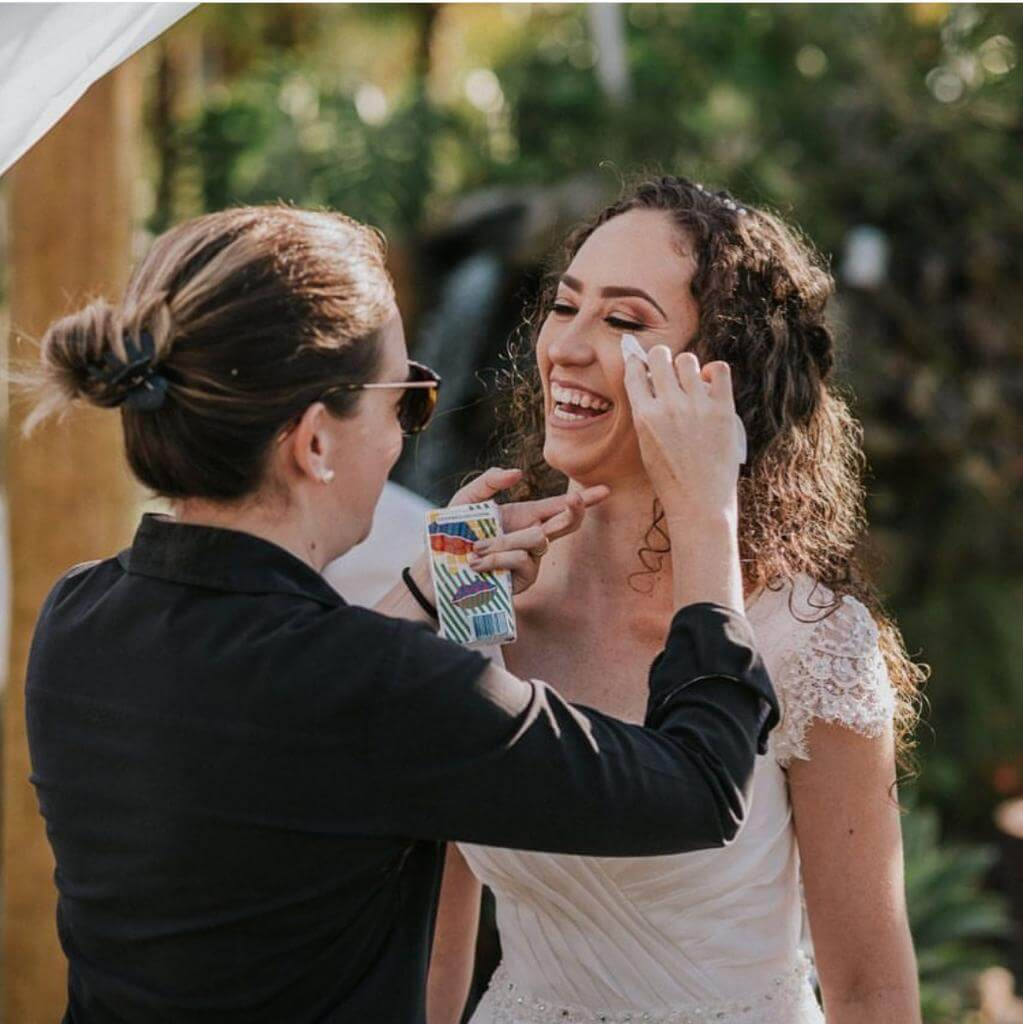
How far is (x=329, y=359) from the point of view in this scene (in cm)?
155

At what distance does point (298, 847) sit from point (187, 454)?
428 mm

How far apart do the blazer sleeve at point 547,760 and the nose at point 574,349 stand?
73cm

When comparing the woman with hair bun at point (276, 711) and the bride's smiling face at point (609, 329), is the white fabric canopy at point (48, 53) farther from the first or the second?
the bride's smiling face at point (609, 329)

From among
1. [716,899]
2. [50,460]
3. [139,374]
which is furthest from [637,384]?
[50,460]

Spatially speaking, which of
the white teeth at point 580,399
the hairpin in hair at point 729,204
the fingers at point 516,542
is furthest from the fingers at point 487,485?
the hairpin in hair at point 729,204

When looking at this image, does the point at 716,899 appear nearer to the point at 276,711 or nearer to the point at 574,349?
the point at 574,349

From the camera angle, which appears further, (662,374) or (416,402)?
(662,374)

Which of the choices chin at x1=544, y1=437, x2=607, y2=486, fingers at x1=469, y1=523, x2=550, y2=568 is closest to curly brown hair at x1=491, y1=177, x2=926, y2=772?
chin at x1=544, y1=437, x2=607, y2=486

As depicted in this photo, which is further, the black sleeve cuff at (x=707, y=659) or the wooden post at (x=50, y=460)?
the wooden post at (x=50, y=460)

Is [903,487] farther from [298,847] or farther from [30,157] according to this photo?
[298,847]

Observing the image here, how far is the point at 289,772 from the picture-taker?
4.72 feet

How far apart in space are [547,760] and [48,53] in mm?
1042

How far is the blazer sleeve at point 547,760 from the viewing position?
1432 millimetres

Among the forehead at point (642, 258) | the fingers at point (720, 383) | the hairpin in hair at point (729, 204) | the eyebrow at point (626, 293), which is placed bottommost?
the fingers at point (720, 383)
